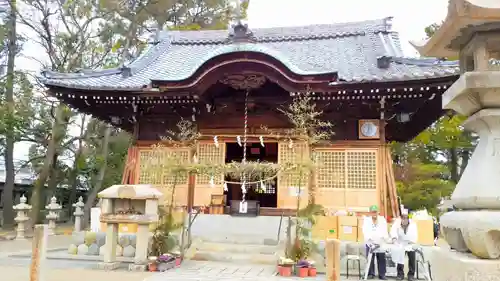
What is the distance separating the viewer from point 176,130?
12.0 meters

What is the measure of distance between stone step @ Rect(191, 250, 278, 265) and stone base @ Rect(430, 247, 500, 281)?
20.0 ft

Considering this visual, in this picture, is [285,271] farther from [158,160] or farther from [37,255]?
[158,160]

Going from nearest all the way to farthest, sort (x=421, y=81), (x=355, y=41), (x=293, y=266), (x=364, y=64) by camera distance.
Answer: (x=293, y=266) → (x=421, y=81) → (x=364, y=64) → (x=355, y=41)

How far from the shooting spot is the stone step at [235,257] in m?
8.97

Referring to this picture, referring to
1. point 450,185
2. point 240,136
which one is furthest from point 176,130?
point 450,185

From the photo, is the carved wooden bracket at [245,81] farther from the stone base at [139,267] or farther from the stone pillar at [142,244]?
the stone base at [139,267]

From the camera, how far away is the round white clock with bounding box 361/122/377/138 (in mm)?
11000

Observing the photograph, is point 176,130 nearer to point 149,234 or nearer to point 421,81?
point 149,234

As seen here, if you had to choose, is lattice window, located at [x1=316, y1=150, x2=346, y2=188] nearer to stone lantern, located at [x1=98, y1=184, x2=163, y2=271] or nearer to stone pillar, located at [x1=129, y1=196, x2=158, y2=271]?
stone lantern, located at [x1=98, y1=184, x2=163, y2=271]

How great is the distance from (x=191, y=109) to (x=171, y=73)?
2.21 m

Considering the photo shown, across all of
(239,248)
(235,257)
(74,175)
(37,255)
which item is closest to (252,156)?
(239,248)

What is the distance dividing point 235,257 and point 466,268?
22.1 feet

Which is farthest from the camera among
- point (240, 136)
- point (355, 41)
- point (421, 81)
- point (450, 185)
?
point (450, 185)

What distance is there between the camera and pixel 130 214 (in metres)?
8.25
